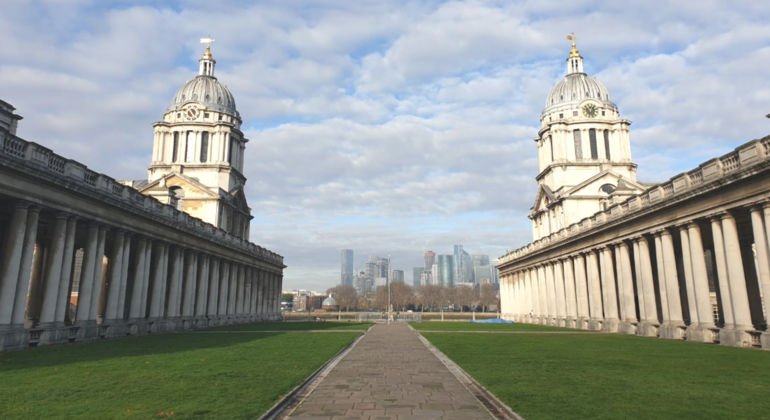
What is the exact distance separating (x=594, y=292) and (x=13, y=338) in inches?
1804

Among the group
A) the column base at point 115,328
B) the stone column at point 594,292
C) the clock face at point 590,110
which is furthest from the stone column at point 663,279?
the clock face at point 590,110

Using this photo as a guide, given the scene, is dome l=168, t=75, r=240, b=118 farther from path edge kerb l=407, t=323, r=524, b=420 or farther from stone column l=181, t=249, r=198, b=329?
path edge kerb l=407, t=323, r=524, b=420

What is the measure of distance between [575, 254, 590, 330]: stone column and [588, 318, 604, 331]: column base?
97.1 inches

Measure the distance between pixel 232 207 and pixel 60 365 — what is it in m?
62.3

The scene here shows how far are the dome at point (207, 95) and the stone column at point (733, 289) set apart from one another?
77.3m

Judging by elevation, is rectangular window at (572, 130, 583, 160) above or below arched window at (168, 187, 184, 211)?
above

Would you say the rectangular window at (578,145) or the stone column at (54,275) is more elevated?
the rectangular window at (578,145)

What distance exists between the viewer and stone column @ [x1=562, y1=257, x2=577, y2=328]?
57.0 m

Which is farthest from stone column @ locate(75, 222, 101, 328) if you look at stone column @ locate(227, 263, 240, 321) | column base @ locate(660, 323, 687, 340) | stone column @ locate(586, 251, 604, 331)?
stone column @ locate(586, 251, 604, 331)

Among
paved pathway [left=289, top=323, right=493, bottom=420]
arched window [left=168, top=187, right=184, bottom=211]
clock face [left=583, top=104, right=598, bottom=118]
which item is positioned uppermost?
clock face [left=583, top=104, right=598, bottom=118]

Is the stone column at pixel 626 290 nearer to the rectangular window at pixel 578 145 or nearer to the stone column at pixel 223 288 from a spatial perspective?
the stone column at pixel 223 288

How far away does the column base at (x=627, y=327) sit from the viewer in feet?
138

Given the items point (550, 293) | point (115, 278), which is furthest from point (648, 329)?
point (115, 278)

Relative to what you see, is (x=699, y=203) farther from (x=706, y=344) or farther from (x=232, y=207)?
(x=232, y=207)
